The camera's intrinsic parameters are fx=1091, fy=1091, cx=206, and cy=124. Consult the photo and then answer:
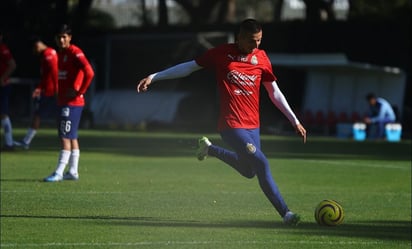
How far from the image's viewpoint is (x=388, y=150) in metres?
26.5

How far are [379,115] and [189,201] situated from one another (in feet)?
62.7

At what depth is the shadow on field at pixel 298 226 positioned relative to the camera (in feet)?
37.9

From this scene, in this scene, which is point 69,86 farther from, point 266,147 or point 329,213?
point 266,147

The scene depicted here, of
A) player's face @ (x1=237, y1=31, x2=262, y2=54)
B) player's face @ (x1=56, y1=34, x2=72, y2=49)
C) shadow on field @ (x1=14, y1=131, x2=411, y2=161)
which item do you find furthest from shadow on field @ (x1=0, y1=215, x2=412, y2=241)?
shadow on field @ (x1=14, y1=131, x2=411, y2=161)

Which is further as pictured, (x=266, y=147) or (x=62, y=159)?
(x=266, y=147)

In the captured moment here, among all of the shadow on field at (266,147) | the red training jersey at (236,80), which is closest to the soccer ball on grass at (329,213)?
the red training jersey at (236,80)

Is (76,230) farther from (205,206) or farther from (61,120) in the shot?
(61,120)

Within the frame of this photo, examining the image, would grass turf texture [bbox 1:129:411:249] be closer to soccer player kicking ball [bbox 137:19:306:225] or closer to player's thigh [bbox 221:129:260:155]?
soccer player kicking ball [bbox 137:19:306:225]

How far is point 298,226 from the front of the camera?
12.0 metres

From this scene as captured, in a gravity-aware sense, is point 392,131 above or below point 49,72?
below

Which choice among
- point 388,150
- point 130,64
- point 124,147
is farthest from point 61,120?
point 130,64

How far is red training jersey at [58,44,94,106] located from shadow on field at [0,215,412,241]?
12.7 feet

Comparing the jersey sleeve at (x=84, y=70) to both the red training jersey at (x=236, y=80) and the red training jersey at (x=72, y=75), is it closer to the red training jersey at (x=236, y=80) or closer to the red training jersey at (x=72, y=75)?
the red training jersey at (x=72, y=75)

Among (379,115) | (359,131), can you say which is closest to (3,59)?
(379,115)
